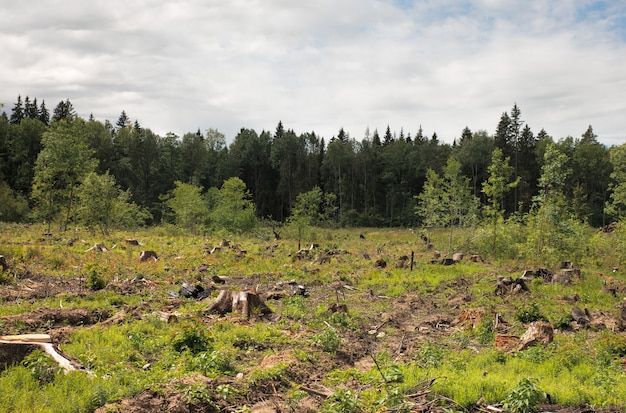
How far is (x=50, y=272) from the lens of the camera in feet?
55.9

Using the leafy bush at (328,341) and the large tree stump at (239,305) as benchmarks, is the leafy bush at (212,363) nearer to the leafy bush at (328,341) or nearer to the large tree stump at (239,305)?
A: the leafy bush at (328,341)

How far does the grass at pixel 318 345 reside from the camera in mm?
6934

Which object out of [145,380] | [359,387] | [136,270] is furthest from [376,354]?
[136,270]

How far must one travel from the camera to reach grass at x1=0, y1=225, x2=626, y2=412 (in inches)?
273

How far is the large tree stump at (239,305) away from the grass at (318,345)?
1.66 feet

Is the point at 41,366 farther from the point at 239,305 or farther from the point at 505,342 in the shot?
the point at 505,342

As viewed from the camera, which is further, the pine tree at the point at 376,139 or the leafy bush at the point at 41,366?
the pine tree at the point at 376,139

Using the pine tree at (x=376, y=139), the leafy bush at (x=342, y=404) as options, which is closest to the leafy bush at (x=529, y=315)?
the leafy bush at (x=342, y=404)

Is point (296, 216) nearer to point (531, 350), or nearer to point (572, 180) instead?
point (531, 350)

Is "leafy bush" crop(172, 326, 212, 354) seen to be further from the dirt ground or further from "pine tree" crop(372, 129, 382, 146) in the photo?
"pine tree" crop(372, 129, 382, 146)

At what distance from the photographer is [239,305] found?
12898 mm

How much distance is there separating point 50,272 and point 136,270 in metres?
3.24

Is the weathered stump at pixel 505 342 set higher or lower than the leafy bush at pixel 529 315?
lower

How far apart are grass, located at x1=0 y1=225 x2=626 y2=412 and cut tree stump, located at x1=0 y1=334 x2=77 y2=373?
12.1 inches
